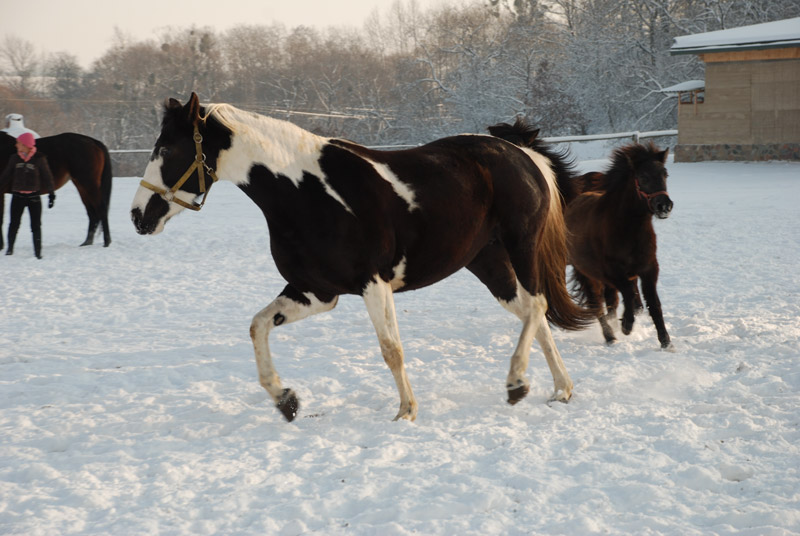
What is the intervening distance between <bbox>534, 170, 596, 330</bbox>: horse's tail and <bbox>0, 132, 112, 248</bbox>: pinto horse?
28.6 feet

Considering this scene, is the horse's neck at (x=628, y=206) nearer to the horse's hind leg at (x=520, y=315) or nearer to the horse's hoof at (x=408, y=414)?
the horse's hind leg at (x=520, y=315)

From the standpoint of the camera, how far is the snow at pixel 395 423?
3.04m

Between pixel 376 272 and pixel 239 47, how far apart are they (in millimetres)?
60775

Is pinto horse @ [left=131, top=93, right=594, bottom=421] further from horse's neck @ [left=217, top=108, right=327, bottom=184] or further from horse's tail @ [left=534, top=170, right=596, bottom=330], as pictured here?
horse's tail @ [left=534, top=170, right=596, bottom=330]

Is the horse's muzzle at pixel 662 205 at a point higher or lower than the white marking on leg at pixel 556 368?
higher

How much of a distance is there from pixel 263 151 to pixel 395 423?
1645mm

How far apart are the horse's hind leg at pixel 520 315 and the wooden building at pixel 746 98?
60.1 feet

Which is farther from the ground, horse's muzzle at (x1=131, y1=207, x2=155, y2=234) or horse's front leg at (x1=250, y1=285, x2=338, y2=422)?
horse's muzzle at (x1=131, y1=207, x2=155, y2=234)

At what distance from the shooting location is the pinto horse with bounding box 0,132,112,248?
11.4 meters

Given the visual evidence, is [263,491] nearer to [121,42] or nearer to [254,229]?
[254,229]

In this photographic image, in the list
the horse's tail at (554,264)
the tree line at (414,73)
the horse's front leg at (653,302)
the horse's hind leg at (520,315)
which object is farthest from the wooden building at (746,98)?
the horse's hind leg at (520,315)

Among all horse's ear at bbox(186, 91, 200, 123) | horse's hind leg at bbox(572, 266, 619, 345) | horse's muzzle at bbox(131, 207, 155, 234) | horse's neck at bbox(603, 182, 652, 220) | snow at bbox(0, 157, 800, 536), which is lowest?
snow at bbox(0, 157, 800, 536)

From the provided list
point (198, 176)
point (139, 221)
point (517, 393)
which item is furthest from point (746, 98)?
point (139, 221)

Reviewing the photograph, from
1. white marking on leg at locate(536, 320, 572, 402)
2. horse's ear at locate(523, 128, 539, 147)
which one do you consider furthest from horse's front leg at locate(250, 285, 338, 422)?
Result: horse's ear at locate(523, 128, 539, 147)
